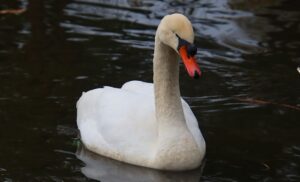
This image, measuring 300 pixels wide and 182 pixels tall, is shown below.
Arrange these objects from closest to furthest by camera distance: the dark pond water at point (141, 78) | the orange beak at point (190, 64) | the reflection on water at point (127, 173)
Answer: the orange beak at point (190, 64) < the reflection on water at point (127, 173) < the dark pond water at point (141, 78)

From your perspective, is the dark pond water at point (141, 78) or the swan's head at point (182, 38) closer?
the swan's head at point (182, 38)

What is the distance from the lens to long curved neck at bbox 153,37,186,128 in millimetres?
7754

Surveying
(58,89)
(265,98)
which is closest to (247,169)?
(265,98)

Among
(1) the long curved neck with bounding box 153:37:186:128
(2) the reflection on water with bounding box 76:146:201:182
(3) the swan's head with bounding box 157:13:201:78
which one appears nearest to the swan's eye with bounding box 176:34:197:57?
(3) the swan's head with bounding box 157:13:201:78

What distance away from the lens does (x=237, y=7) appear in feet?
43.4

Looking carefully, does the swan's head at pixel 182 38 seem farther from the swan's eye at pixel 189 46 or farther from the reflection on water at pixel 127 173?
the reflection on water at pixel 127 173

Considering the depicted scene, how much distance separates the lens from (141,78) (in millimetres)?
10234

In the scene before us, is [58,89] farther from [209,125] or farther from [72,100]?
[209,125]

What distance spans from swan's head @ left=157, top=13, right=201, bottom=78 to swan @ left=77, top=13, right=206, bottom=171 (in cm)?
1

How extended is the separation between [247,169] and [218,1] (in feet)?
19.7

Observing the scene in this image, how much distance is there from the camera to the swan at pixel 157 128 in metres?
7.76

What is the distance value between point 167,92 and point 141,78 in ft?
7.72

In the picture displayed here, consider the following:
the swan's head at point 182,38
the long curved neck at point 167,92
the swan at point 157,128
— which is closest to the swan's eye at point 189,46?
the swan's head at point 182,38

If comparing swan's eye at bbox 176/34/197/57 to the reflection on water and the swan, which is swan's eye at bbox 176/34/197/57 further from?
the reflection on water
